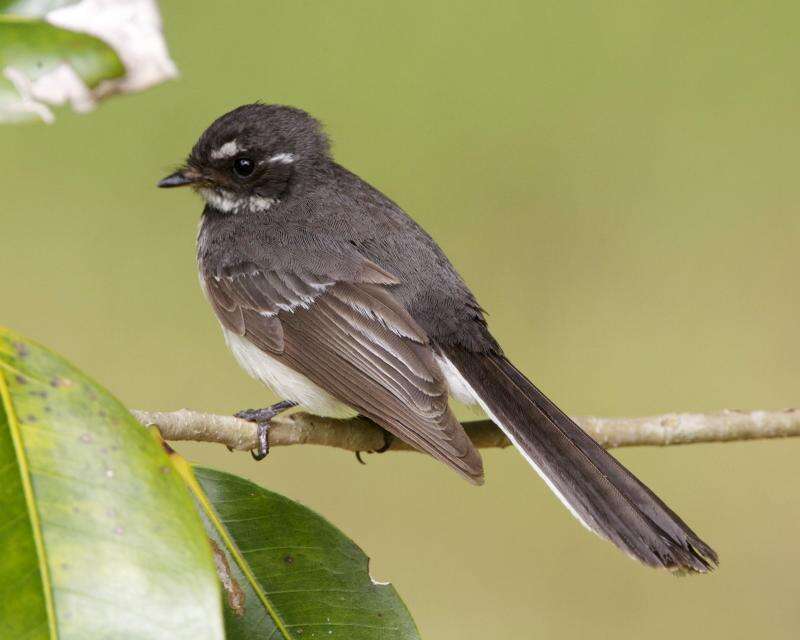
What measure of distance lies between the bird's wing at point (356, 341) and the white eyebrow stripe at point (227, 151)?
1.18ft

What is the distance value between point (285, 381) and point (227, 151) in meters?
0.77

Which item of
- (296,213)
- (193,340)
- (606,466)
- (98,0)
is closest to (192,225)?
(193,340)

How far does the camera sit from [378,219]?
3359 millimetres

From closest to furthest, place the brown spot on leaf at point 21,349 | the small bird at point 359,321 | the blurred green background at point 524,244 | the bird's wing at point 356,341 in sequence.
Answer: the brown spot on leaf at point 21,349 < the small bird at point 359,321 < the bird's wing at point 356,341 < the blurred green background at point 524,244

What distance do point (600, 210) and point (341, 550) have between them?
14.6 feet

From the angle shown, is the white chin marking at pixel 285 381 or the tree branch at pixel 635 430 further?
the white chin marking at pixel 285 381

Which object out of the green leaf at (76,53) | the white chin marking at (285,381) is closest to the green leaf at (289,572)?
the green leaf at (76,53)

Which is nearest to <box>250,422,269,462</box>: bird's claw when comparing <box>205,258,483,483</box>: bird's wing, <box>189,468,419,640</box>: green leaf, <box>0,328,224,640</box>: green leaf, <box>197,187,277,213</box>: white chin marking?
<box>189,468,419,640</box>: green leaf

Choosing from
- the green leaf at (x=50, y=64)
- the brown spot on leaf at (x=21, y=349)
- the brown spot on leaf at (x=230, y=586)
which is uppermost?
the green leaf at (x=50, y=64)

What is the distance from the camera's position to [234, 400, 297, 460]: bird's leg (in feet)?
7.62

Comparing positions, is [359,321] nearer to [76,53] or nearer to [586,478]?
[586,478]

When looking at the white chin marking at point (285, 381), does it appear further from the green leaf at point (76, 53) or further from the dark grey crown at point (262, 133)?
the green leaf at point (76, 53)

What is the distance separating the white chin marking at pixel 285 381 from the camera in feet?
10.1

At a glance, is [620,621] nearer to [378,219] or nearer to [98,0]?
[378,219]
